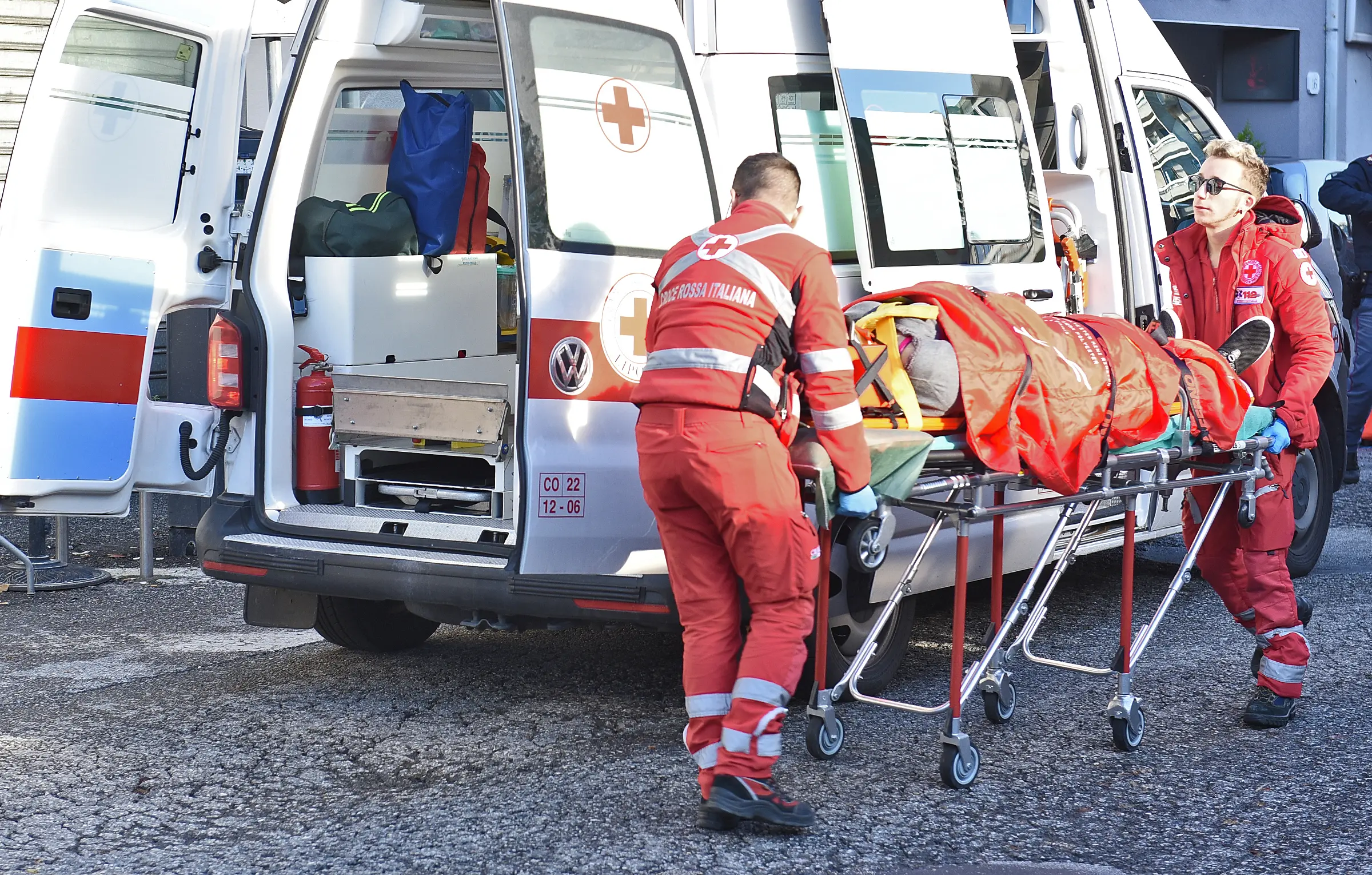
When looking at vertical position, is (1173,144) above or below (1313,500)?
above

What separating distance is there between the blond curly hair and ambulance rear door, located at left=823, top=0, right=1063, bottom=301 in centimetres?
69

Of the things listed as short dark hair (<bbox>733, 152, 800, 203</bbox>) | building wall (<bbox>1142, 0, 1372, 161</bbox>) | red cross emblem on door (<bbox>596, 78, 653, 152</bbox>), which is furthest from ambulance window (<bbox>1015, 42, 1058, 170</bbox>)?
building wall (<bbox>1142, 0, 1372, 161</bbox>)

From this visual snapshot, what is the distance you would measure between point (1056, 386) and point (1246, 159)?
1.38m

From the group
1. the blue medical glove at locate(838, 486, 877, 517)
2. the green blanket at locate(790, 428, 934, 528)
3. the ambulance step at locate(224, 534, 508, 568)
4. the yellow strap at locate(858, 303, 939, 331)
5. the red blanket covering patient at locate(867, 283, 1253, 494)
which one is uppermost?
the yellow strap at locate(858, 303, 939, 331)

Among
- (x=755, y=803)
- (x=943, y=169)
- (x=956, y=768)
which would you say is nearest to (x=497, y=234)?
(x=943, y=169)

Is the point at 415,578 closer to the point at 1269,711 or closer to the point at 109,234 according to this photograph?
the point at 109,234

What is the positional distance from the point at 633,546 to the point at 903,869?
1273mm

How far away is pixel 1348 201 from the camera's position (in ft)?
28.2

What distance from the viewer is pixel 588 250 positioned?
14.7 feet

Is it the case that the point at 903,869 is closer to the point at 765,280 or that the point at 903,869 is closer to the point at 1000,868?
the point at 1000,868

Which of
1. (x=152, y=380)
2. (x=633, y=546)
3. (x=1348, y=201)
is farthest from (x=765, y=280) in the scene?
(x=1348, y=201)

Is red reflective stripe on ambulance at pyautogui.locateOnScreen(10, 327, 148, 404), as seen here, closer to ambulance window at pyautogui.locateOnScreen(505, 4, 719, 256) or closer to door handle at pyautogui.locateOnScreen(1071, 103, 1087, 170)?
ambulance window at pyautogui.locateOnScreen(505, 4, 719, 256)

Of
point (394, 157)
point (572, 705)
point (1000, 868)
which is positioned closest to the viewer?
point (1000, 868)

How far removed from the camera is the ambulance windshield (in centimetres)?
503
